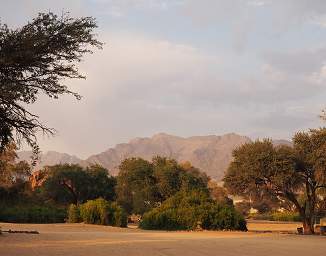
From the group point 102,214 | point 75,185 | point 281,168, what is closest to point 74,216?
point 102,214

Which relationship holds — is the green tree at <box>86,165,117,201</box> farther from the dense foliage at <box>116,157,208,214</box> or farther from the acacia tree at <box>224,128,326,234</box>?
the acacia tree at <box>224,128,326,234</box>

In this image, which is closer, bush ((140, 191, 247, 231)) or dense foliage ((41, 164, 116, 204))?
bush ((140, 191, 247, 231))

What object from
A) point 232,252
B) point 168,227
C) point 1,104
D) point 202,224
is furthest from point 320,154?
point 1,104

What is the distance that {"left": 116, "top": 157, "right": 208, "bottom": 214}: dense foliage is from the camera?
59.4 metres

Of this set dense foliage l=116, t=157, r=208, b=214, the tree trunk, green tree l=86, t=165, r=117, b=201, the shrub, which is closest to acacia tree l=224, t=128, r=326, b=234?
the tree trunk

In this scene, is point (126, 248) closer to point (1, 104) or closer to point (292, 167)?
point (1, 104)

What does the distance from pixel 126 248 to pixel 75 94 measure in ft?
19.9

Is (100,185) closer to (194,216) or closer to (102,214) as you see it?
(102,214)

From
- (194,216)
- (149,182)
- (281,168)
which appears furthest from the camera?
(149,182)

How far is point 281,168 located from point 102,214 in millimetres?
15085

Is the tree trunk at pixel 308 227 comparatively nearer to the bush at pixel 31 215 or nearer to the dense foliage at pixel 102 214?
the dense foliage at pixel 102 214

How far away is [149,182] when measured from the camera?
202 ft

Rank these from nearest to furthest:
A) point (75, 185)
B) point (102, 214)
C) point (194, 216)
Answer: point (194, 216)
point (102, 214)
point (75, 185)

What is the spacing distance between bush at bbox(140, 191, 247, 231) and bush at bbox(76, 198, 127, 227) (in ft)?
12.1
